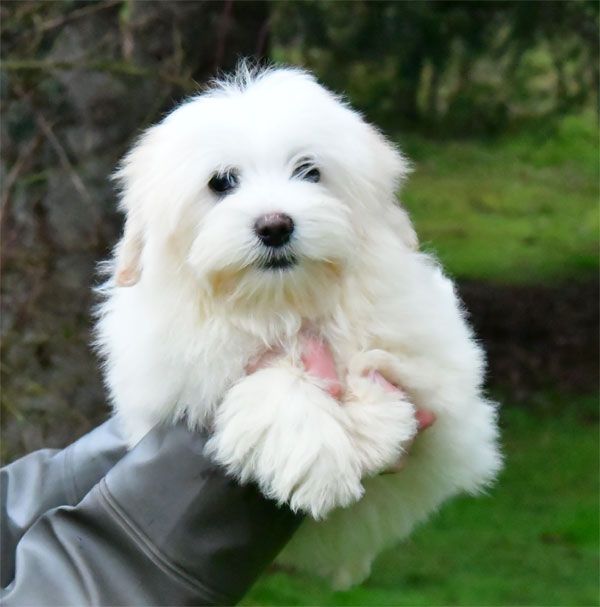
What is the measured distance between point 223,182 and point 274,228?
0.81 feet

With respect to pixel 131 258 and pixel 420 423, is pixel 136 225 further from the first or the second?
pixel 420 423

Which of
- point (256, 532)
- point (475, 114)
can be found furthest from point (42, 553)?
point (475, 114)

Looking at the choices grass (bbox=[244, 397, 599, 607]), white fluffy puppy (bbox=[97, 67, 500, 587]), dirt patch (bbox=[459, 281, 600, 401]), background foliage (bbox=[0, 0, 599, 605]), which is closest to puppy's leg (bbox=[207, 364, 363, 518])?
white fluffy puppy (bbox=[97, 67, 500, 587])

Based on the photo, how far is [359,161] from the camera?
3.16 meters

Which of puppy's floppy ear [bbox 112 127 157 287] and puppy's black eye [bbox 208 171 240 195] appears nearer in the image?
puppy's black eye [bbox 208 171 240 195]

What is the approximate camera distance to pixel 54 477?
3564 millimetres

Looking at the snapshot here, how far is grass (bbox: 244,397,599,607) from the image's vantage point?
684 cm

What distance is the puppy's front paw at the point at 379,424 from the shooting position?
2.95 m

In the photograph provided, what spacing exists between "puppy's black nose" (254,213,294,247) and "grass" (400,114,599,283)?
341 inches

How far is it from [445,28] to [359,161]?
16.1ft

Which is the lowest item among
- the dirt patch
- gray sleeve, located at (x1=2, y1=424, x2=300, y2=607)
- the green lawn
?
the dirt patch

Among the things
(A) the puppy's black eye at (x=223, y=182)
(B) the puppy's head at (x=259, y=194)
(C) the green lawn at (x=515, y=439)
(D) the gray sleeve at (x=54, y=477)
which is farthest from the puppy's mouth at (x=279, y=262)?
(C) the green lawn at (x=515, y=439)

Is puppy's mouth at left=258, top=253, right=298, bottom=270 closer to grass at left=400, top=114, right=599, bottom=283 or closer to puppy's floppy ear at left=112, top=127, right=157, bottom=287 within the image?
puppy's floppy ear at left=112, top=127, right=157, bottom=287

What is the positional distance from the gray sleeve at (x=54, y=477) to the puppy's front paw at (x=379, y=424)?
90cm
